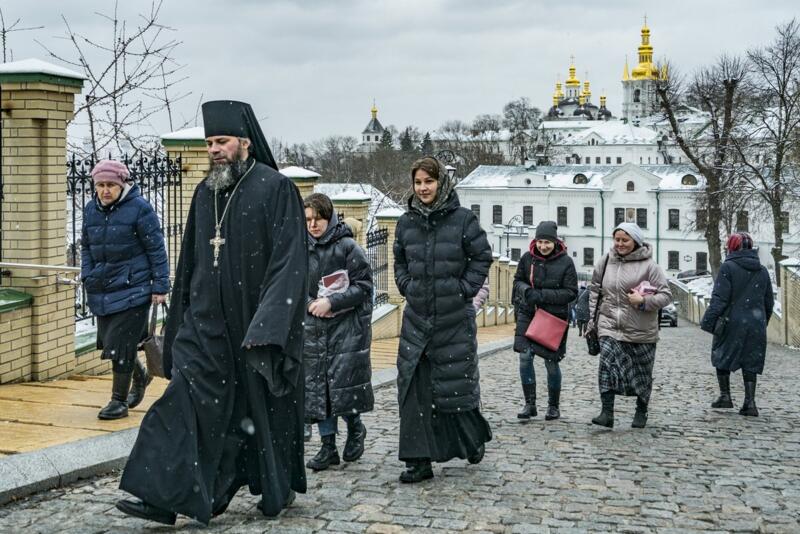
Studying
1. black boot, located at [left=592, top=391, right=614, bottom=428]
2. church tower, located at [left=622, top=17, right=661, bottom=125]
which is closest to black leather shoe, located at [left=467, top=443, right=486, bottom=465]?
black boot, located at [left=592, top=391, right=614, bottom=428]

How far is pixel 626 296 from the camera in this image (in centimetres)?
772

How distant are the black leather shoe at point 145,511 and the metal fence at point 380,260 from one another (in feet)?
35.8

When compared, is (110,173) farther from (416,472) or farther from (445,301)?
(416,472)

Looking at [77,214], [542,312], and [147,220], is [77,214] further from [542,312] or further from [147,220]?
[542,312]

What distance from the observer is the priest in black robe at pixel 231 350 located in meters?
4.50

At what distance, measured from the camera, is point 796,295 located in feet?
66.7

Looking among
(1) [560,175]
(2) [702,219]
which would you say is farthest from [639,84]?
(2) [702,219]

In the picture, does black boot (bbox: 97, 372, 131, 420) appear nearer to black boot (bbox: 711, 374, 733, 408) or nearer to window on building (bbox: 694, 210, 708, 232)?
black boot (bbox: 711, 374, 733, 408)

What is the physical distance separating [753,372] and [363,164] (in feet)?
218

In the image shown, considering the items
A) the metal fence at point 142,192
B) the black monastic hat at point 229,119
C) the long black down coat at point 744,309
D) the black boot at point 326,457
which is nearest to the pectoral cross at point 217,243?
the black monastic hat at point 229,119

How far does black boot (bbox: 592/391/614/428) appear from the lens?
7.79 m

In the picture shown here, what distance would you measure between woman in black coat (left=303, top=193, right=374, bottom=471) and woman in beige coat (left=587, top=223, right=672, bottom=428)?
231 centimetres

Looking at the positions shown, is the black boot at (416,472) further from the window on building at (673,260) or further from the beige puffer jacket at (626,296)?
the window on building at (673,260)

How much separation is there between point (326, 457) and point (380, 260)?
10223 millimetres
